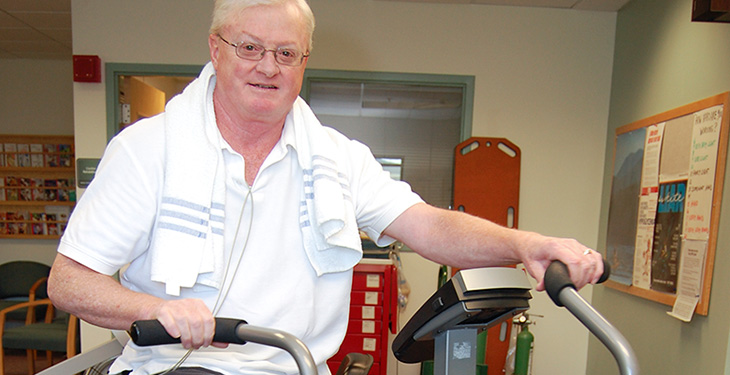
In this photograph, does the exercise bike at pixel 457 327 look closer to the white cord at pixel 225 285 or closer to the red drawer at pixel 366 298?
the white cord at pixel 225 285

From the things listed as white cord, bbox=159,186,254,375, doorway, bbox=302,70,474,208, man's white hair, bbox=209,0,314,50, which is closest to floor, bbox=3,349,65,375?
doorway, bbox=302,70,474,208

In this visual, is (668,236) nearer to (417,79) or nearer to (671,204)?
(671,204)

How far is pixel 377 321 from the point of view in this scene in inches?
110

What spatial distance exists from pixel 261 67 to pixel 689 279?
2150mm

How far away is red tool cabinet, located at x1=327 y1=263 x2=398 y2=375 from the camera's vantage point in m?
2.77

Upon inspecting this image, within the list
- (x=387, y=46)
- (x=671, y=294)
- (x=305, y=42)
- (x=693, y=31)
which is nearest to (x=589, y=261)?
(x=305, y=42)

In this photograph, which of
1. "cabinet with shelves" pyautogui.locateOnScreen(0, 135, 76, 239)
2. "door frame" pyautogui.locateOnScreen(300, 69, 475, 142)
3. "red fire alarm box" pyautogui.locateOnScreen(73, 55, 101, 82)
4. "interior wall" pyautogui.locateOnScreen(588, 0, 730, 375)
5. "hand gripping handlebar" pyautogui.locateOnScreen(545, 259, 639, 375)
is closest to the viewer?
"hand gripping handlebar" pyautogui.locateOnScreen(545, 259, 639, 375)

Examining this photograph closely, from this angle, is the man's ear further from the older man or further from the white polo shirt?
the white polo shirt

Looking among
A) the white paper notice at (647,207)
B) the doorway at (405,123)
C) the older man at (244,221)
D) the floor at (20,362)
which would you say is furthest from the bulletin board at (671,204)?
the floor at (20,362)

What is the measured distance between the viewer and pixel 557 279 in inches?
32.8

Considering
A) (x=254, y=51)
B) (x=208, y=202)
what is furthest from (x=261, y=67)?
(x=208, y=202)

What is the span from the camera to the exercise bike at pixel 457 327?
75 cm

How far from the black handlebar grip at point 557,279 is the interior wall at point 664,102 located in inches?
64.1

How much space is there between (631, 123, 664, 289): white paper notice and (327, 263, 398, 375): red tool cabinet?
4.27ft
